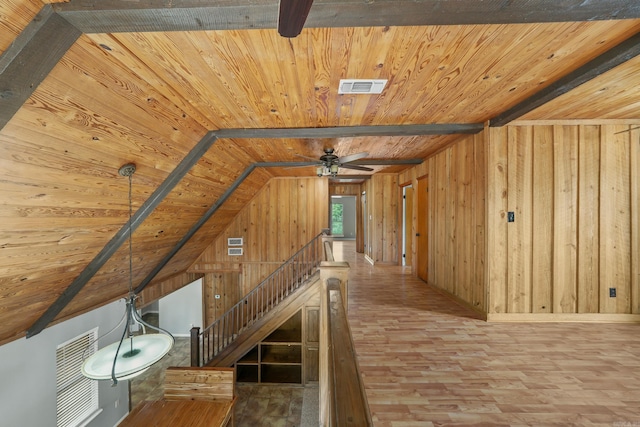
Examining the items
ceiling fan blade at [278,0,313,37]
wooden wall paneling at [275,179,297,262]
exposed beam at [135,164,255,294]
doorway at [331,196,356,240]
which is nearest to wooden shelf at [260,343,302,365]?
wooden wall paneling at [275,179,297,262]

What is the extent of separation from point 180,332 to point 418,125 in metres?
8.70

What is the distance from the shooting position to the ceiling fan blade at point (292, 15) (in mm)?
702

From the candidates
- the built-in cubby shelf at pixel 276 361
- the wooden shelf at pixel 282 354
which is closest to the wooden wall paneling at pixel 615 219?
the built-in cubby shelf at pixel 276 361

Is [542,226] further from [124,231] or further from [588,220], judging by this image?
[124,231]

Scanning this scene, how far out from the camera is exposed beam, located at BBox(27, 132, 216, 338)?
9.67 ft

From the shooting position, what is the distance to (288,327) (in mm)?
6387

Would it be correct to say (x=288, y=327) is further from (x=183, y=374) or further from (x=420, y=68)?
(x=420, y=68)

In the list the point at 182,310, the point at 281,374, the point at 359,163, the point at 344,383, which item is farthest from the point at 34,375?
the point at 359,163

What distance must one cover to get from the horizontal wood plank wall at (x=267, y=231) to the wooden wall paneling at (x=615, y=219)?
5160 mm

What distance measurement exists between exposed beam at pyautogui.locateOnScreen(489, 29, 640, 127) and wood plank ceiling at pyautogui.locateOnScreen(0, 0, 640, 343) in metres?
0.04

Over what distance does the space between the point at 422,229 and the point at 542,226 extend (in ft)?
7.80

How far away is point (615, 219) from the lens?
2.95 metres

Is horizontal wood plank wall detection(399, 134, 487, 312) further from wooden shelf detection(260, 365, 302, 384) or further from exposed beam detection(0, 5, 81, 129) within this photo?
exposed beam detection(0, 5, 81, 129)

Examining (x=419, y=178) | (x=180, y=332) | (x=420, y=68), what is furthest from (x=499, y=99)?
(x=180, y=332)
